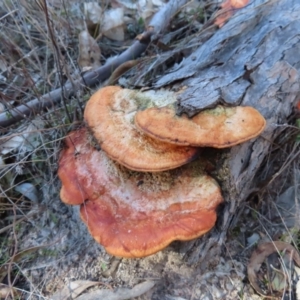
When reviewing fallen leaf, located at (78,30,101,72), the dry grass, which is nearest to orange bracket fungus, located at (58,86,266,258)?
the dry grass

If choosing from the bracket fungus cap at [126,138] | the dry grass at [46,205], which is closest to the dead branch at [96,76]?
the dry grass at [46,205]

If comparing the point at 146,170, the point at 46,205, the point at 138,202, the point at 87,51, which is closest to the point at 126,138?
the point at 146,170

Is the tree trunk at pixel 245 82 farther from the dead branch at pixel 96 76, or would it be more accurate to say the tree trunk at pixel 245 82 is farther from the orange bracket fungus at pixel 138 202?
the dead branch at pixel 96 76

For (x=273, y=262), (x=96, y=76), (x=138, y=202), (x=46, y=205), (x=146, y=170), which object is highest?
(x=146, y=170)

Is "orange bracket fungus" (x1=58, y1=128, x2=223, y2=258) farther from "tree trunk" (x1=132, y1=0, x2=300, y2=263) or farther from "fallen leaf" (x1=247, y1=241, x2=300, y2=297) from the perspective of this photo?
"fallen leaf" (x1=247, y1=241, x2=300, y2=297)

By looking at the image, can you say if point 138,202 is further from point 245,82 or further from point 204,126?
point 245,82

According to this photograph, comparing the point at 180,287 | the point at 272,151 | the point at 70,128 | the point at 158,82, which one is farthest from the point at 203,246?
the point at 70,128
